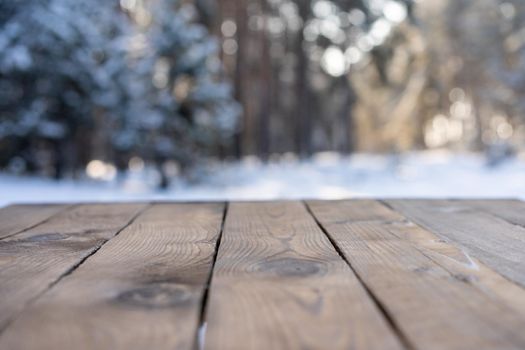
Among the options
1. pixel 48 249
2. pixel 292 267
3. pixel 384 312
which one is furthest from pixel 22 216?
pixel 384 312

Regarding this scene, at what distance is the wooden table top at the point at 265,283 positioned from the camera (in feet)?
2.35

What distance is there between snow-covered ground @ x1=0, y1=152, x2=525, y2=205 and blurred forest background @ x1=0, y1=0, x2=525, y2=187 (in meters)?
0.60

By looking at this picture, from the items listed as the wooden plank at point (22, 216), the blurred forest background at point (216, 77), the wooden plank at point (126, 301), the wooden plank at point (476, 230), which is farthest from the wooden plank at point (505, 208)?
the blurred forest background at point (216, 77)

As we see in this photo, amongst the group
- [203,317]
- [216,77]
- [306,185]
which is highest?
[216,77]

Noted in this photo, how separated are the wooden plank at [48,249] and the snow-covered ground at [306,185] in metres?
7.26

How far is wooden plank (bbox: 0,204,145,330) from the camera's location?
92 cm

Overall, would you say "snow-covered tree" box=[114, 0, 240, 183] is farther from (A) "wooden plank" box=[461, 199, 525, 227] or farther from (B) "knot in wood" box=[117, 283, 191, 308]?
(B) "knot in wood" box=[117, 283, 191, 308]

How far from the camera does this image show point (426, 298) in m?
0.86

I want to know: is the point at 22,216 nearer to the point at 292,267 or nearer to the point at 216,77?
the point at 292,267

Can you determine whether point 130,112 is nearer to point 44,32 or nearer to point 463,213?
point 44,32

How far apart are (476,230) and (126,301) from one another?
0.99m

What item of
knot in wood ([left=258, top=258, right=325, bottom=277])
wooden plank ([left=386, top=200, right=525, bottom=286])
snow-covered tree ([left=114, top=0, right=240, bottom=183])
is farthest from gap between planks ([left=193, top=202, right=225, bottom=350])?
snow-covered tree ([left=114, top=0, right=240, bottom=183])

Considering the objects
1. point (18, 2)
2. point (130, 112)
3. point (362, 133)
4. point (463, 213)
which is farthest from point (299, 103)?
point (463, 213)

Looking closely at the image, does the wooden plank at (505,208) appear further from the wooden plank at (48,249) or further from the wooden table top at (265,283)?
the wooden plank at (48,249)
